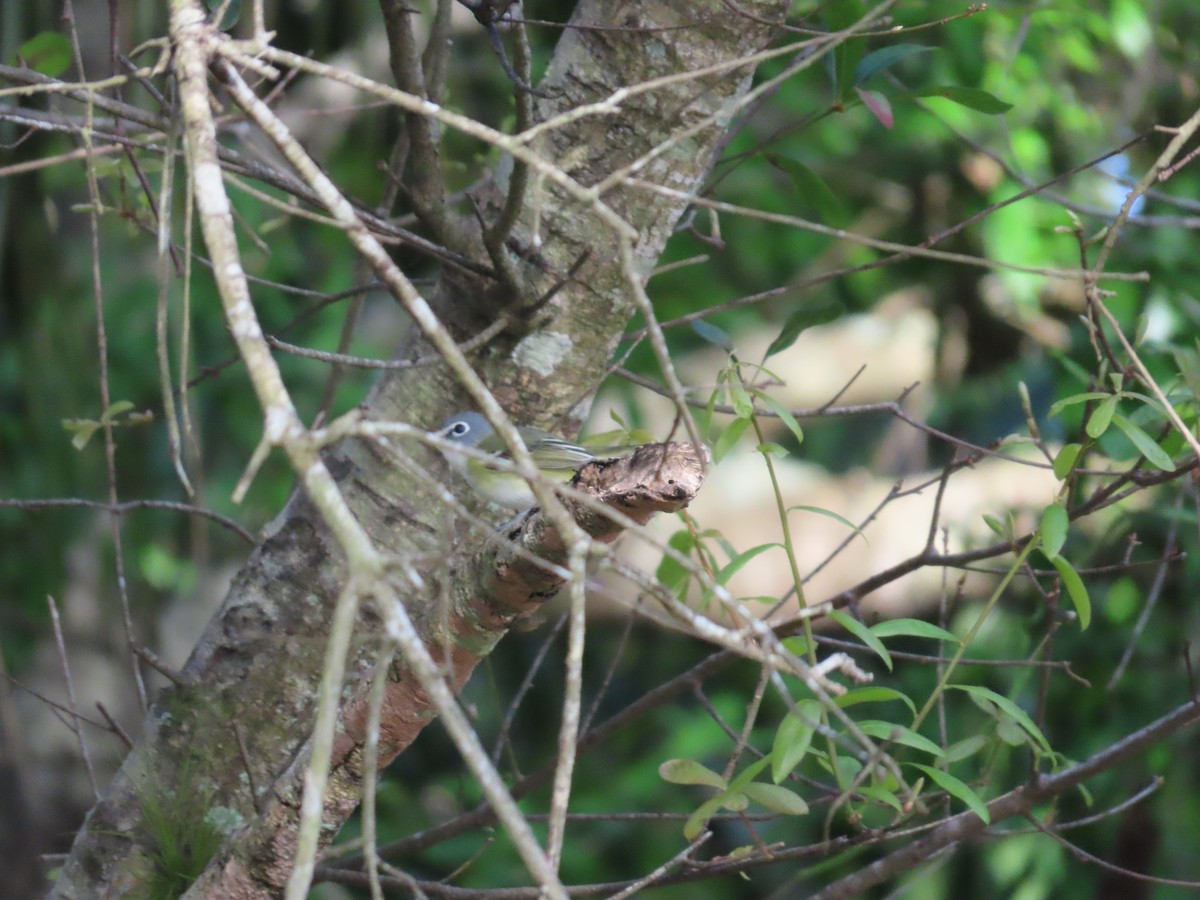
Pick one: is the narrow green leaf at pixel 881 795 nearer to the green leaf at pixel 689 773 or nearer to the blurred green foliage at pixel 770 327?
the green leaf at pixel 689 773

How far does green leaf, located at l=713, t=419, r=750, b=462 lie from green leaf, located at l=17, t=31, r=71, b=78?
1366mm

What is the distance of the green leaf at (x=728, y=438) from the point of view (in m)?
1.50

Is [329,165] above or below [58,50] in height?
below

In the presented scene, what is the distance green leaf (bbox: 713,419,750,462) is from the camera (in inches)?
59.1

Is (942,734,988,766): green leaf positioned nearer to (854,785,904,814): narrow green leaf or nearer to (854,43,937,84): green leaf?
(854,785,904,814): narrow green leaf

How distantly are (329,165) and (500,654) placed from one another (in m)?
2.24

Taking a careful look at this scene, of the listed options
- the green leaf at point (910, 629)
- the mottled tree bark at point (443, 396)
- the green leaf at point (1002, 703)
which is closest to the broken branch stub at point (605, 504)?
the mottled tree bark at point (443, 396)

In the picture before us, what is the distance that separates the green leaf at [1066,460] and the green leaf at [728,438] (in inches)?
17.6

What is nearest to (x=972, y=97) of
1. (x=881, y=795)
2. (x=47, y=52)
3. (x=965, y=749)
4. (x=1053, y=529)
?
(x=1053, y=529)

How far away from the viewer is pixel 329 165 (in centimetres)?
427

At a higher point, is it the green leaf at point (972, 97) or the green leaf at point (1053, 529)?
the green leaf at point (972, 97)

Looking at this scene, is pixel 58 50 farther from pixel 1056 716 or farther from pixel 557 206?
pixel 1056 716

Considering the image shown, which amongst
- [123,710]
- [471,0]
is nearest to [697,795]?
[123,710]

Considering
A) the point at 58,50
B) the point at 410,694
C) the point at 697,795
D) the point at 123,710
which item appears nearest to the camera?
the point at 410,694
